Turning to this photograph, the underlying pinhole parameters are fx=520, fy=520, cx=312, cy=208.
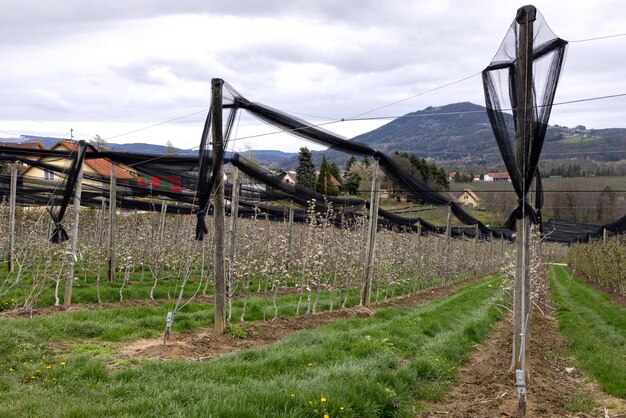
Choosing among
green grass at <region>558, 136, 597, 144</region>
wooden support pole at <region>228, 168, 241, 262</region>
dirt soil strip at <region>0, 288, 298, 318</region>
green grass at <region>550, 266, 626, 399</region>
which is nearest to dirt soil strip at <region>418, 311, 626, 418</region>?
green grass at <region>550, 266, 626, 399</region>

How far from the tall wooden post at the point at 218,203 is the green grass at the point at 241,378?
1231mm

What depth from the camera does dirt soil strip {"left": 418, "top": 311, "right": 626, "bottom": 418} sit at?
17.5ft

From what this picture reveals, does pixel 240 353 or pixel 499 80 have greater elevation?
pixel 499 80

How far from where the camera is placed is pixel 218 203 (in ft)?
27.0

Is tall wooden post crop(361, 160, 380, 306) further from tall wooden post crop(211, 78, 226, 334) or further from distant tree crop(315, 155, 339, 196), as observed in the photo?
tall wooden post crop(211, 78, 226, 334)

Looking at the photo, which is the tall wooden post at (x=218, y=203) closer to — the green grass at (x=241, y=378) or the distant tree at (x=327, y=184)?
Answer: the green grass at (x=241, y=378)

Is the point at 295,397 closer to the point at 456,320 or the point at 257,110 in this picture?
the point at 257,110

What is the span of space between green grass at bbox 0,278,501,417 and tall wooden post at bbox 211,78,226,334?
1231mm

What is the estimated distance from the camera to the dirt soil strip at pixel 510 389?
5.34m

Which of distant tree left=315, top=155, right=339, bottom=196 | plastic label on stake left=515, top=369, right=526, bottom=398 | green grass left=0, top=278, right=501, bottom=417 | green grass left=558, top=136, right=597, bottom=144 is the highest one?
green grass left=558, top=136, right=597, bottom=144

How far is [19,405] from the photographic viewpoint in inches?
159

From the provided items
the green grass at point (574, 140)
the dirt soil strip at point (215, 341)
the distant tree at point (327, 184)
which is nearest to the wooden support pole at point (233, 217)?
the dirt soil strip at point (215, 341)

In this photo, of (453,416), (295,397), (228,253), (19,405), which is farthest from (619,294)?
(19,405)

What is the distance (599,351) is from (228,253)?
6.82 metres
